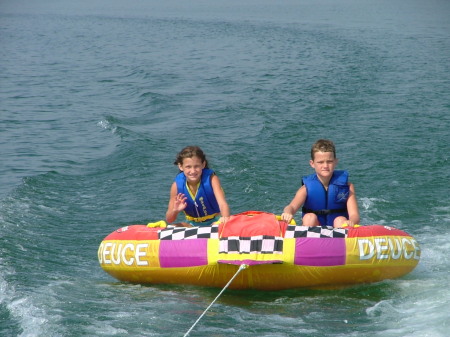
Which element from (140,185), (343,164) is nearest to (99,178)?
(140,185)

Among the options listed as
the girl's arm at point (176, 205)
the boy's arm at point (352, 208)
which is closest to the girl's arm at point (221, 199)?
the girl's arm at point (176, 205)

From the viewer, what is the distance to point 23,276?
6051 millimetres

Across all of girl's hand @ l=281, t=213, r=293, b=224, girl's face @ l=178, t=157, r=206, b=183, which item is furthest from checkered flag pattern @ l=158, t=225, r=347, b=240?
girl's face @ l=178, t=157, r=206, b=183

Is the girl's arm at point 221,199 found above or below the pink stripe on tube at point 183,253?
above

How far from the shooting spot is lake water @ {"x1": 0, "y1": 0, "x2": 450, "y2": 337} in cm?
529

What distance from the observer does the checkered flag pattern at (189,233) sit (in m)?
5.50

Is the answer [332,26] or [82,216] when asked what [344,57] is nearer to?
[332,26]

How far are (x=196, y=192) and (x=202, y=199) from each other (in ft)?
0.27

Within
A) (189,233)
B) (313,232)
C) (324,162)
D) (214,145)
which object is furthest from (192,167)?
(214,145)

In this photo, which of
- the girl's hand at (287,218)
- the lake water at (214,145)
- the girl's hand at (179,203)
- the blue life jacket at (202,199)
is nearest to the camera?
the lake water at (214,145)

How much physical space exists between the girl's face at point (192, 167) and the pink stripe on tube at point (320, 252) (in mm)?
1125

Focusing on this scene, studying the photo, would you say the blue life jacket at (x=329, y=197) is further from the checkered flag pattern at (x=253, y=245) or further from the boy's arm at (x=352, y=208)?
the checkered flag pattern at (x=253, y=245)

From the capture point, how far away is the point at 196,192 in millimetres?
6258

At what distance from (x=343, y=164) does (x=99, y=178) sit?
3.11 metres
